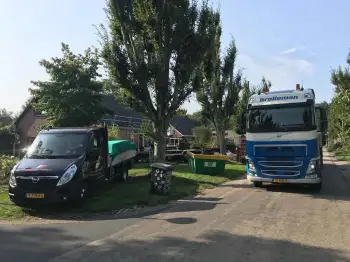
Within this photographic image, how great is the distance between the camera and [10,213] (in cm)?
973

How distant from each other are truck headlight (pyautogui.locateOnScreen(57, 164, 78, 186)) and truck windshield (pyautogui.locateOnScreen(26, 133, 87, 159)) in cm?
67

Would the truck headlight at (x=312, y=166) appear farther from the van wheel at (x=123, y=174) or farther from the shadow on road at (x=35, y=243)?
the shadow on road at (x=35, y=243)

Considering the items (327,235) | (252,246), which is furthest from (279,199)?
(252,246)

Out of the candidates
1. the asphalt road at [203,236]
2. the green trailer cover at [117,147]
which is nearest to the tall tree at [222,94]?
the green trailer cover at [117,147]

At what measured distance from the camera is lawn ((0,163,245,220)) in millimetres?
10164

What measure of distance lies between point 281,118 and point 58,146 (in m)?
7.43

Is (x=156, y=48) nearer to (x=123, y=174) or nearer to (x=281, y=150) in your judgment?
(x=123, y=174)

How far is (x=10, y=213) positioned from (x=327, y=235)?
24.9 feet

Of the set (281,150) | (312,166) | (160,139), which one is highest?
(160,139)

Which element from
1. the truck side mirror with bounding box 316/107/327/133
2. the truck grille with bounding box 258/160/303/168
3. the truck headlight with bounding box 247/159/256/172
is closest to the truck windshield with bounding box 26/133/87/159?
the truck headlight with bounding box 247/159/256/172

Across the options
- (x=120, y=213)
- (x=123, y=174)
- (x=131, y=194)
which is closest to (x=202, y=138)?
(x=123, y=174)

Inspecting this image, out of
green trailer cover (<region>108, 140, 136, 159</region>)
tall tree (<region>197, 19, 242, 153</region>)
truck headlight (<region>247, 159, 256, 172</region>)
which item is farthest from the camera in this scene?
tall tree (<region>197, 19, 242, 153</region>)

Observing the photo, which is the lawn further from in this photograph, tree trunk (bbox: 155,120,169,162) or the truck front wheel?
the truck front wheel

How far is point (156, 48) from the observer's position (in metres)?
17.1
